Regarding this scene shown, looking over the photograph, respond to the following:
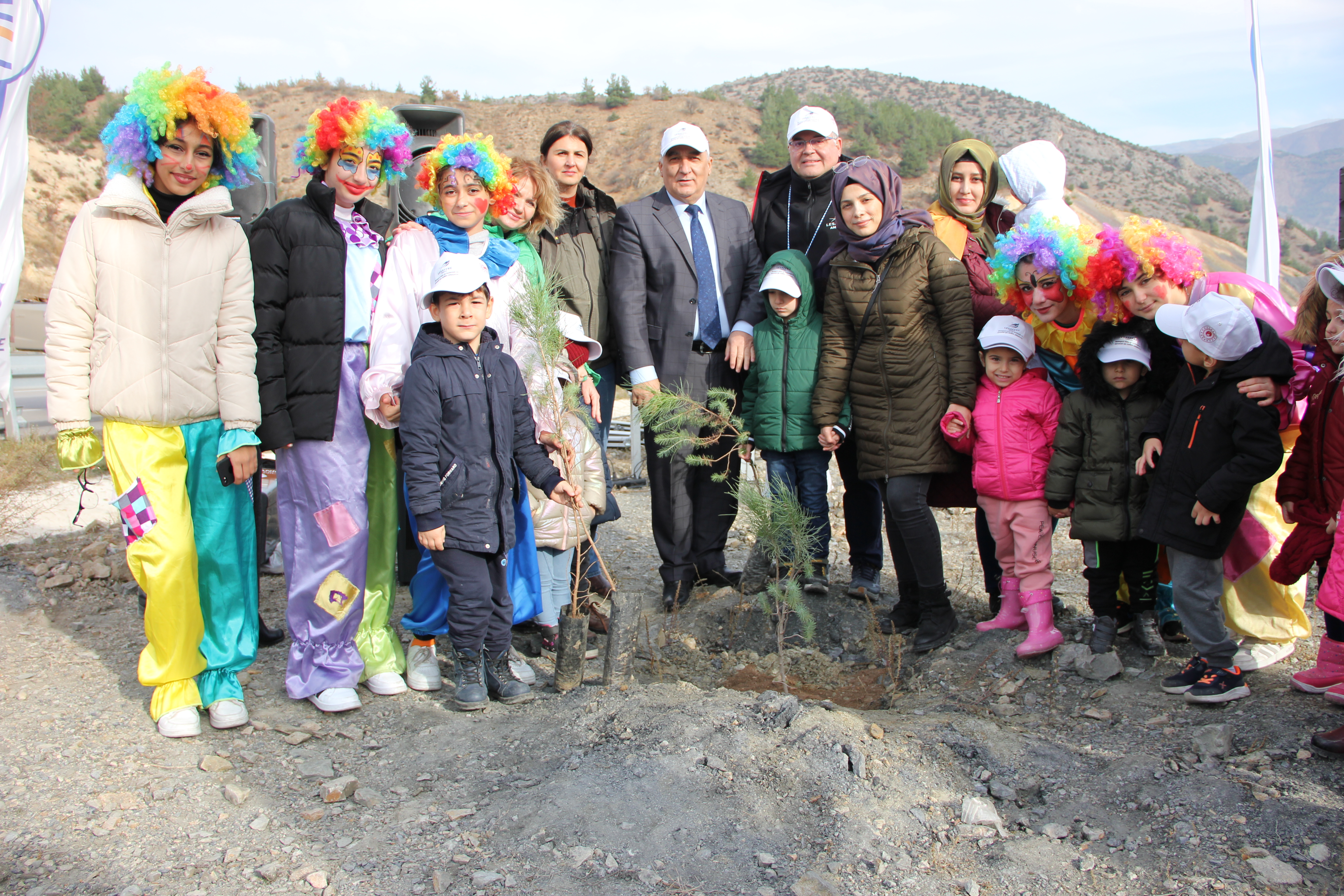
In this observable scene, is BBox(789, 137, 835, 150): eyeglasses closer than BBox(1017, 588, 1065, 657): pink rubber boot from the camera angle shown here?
No

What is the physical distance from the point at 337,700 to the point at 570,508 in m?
1.20

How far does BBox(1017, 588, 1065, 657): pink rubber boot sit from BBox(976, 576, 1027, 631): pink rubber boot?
16cm

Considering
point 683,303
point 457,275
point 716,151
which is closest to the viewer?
point 457,275

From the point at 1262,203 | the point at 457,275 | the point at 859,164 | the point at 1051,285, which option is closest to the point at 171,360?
the point at 457,275

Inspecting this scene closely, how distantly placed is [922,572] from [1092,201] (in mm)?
41615

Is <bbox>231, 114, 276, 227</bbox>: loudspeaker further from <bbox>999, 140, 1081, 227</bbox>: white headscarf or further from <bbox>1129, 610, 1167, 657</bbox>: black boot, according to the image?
<bbox>1129, 610, 1167, 657</bbox>: black boot

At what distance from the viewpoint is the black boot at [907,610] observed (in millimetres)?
4285

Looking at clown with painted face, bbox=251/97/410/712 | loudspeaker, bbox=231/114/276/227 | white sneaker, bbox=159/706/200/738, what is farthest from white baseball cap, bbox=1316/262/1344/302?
loudspeaker, bbox=231/114/276/227

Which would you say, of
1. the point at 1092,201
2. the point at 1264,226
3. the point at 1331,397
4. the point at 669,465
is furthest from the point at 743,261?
the point at 1092,201

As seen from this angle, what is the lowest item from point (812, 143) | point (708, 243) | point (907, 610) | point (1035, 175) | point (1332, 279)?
point (907, 610)

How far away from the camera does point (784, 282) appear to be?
416cm

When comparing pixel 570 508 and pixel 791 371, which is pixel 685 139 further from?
pixel 570 508

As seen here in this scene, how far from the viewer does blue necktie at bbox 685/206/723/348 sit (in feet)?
14.5

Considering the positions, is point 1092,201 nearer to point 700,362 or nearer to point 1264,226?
point 1264,226
